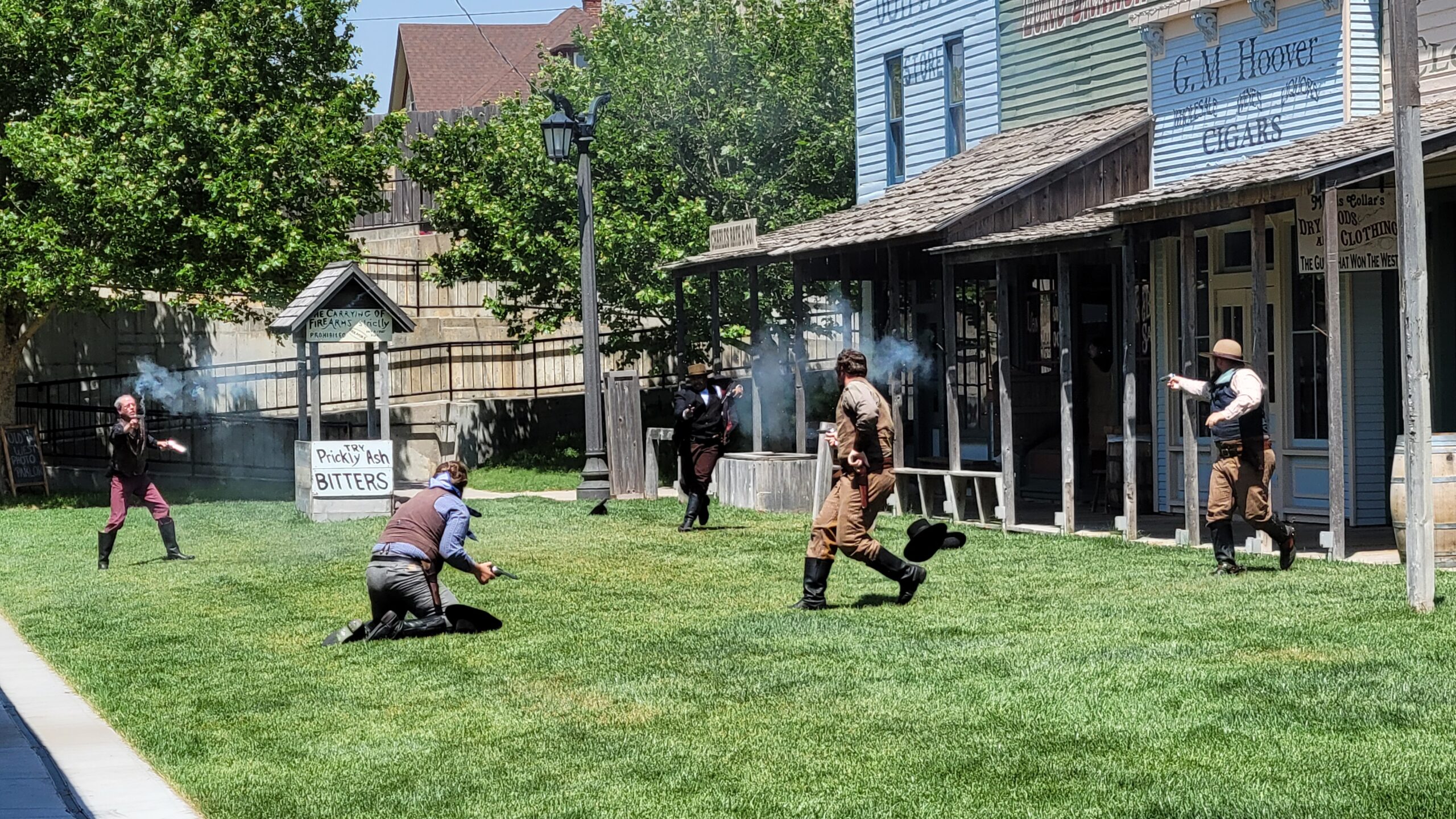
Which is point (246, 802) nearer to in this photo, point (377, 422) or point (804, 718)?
point (804, 718)

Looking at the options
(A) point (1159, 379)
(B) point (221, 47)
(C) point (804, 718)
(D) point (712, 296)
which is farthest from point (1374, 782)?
(B) point (221, 47)

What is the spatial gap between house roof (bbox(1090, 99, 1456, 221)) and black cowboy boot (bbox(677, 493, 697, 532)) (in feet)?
17.3

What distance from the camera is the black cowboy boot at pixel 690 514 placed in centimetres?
1847

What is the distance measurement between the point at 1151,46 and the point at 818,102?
11.4 meters

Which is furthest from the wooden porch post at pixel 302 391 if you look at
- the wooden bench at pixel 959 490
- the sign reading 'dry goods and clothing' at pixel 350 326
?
the wooden bench at pixel 959 490

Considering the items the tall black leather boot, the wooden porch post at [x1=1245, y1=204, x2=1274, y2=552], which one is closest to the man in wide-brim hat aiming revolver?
the wooden porch post at [x1=1245, y1=204, x2=1274, y2=552]

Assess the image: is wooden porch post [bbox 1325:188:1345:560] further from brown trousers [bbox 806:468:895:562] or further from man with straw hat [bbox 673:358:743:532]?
man with straw hat [bbox 673:358:743:532]

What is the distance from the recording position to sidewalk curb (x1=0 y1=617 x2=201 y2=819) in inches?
291

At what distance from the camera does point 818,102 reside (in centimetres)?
3056

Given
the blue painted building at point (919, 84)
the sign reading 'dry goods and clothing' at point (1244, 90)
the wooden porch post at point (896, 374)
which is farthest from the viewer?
the blue painted building at point (919, 84)

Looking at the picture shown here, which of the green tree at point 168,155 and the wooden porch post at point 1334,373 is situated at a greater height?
the green tree at point 168,155

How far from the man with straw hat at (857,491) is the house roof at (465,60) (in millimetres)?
45205

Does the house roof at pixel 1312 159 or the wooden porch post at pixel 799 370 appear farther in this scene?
the wooden porch post at pixel 799 370

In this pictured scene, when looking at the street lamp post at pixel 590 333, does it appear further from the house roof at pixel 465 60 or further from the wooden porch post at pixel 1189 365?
the house roof at pixel 465 60
